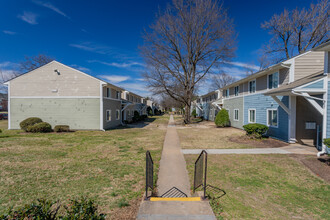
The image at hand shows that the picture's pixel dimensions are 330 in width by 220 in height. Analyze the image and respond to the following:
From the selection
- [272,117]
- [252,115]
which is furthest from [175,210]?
[252,115]

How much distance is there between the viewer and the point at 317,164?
6.38m

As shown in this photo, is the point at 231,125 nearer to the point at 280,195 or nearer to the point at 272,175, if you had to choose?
Answer: the point at 272,175

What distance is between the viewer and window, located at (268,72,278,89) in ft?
38.2

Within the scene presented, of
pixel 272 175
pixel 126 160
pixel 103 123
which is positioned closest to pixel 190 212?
pixel 272 175

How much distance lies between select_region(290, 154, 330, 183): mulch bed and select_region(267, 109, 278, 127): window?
4562 millimetres

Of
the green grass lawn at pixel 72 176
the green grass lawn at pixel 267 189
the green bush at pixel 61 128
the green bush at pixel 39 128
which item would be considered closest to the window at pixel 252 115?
the green grass lawn at pixel 267 189

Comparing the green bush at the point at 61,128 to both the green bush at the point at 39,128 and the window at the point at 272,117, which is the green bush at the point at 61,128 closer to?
the green bush at the point at 39,128

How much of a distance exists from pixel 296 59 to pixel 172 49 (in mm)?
15030

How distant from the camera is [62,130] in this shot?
595 inches

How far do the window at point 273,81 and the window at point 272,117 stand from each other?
5.89ft

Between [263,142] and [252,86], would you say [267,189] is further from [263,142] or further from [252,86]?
[252,86]

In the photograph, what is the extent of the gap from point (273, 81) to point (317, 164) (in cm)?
730

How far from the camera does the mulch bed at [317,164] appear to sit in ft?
18.0

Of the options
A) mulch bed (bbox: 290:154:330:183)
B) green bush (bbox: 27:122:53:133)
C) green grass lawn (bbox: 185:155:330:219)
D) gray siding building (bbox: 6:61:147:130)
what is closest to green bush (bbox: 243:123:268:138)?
mulch bed (bbox: 290:154:330:183)
